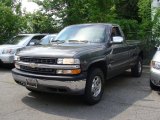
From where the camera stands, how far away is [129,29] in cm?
1380

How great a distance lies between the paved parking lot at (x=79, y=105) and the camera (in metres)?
5.83

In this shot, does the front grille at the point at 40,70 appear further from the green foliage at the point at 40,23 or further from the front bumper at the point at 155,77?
the green foliage at the point at 40,23

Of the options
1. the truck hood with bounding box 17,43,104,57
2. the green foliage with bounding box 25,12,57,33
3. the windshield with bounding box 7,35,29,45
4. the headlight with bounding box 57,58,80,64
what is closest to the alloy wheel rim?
the truck hood with bounding box 17,43,104,57

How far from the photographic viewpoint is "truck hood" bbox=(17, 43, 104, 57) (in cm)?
618

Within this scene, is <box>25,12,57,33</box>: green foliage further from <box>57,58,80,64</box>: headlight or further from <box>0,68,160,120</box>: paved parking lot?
<box>57,58,80,64</box>: headlight

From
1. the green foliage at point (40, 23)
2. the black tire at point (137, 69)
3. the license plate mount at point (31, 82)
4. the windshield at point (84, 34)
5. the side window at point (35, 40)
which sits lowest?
the black tire at point (137, 69)

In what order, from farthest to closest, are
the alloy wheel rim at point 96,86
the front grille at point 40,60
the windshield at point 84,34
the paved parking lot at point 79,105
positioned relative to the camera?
the windshield at point 84,34 < the alloy wheel rim at point 96,86 < the front grille at point 40,60 < the paved parking lot at point 79,105

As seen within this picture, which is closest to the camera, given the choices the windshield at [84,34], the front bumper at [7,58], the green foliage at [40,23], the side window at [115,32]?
the windshield at [84,34]

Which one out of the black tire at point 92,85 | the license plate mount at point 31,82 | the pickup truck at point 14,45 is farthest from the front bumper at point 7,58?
the black tire at point 92,85

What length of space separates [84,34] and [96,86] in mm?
1596

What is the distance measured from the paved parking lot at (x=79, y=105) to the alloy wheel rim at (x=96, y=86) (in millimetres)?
263

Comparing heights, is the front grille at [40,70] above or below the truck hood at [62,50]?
below

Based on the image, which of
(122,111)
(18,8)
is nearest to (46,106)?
(122,111)

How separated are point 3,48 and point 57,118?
6415mm
